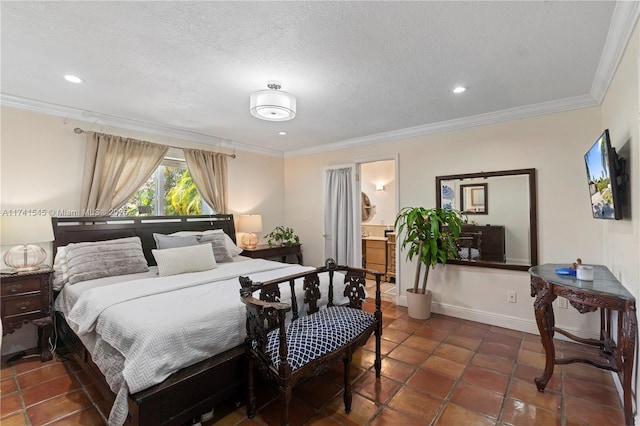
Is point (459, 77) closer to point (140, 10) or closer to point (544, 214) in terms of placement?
point (544, 214)

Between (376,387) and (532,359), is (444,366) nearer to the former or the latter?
(376,387)

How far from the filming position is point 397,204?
4.17m

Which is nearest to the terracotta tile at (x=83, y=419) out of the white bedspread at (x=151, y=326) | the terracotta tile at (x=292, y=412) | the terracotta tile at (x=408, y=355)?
the white bedspread at (x=151, y=326)

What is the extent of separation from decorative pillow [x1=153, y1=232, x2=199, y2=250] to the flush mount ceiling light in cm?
175

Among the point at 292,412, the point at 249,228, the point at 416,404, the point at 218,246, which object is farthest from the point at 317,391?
the point at 249,228

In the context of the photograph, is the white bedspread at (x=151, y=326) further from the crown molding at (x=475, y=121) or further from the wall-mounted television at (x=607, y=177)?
the crown molding at (x=475, y=121)

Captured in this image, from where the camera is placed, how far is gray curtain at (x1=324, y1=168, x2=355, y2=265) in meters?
4.75

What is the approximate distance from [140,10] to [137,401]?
2118mm

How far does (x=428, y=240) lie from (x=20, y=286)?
401cm

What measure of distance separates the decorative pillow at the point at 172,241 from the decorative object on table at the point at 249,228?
1057 mm

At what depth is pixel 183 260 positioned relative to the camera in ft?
9.83

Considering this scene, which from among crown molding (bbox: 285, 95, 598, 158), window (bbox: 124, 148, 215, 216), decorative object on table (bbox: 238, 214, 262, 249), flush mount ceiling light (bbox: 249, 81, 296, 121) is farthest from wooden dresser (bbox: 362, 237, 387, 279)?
flush mount ceiling light (bbox: 249, 81, 296, 121)

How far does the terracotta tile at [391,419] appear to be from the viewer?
6.13 ft

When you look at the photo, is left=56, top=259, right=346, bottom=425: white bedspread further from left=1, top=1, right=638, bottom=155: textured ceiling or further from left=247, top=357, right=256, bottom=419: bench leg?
left=1, top=1, right=638, bottom=155: textured ceiling
